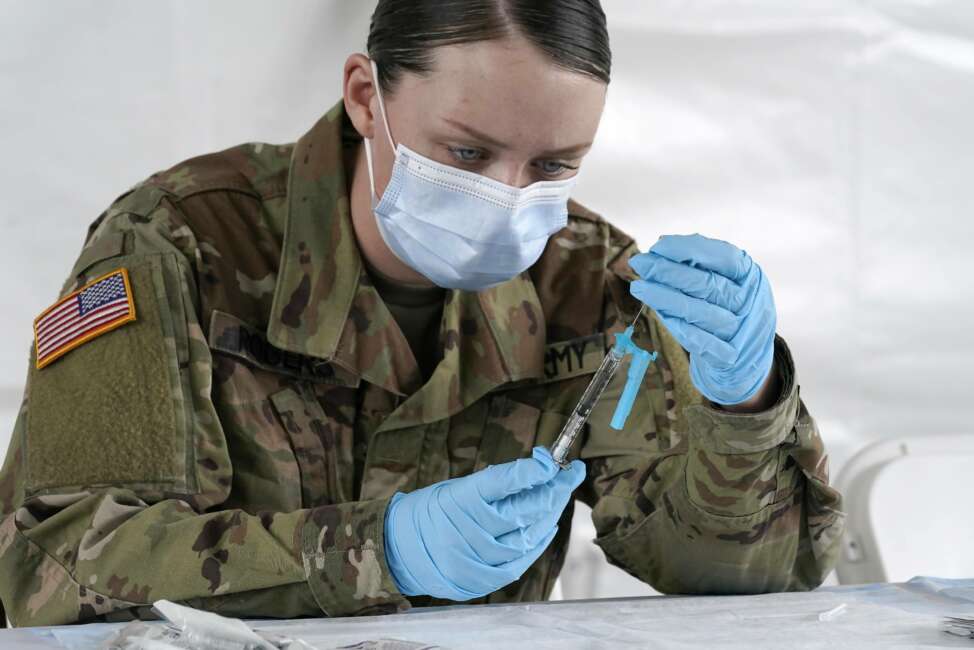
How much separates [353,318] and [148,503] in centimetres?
37

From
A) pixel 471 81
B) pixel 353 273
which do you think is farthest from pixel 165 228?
pixel 471 81

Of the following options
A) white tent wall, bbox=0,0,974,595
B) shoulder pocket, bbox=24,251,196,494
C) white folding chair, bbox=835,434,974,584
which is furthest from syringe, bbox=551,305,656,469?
white folding chair, bbox=835,434,974,584

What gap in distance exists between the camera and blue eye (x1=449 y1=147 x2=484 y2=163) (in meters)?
1.48

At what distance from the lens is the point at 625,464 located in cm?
169

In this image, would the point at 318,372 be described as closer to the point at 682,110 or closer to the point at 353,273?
the point at 353,273

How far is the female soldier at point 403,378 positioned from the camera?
135 centimetres

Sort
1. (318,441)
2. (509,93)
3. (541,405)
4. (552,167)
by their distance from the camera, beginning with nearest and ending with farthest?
(509,93) → (552,167) → (318,441) → (541,405)

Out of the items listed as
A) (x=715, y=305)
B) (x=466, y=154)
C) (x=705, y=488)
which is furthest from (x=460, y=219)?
(x=705, y=488)

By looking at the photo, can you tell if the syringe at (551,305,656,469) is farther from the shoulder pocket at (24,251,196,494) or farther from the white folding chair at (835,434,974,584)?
the white folding chair at (835,434,974,584)

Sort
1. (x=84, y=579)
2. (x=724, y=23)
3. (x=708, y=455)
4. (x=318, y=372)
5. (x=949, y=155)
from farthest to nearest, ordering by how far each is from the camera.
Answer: (x=949, y=155), (x=724, y=23), (x=318, y=372), (x=708, y=455), (x=84, y=579)

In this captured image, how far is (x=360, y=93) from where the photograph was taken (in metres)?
1.61

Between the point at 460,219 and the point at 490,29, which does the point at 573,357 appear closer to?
the point at 460,219

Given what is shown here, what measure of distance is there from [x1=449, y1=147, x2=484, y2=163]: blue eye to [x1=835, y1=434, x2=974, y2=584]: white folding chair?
1.36 meters

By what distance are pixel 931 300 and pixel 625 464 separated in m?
1.26
